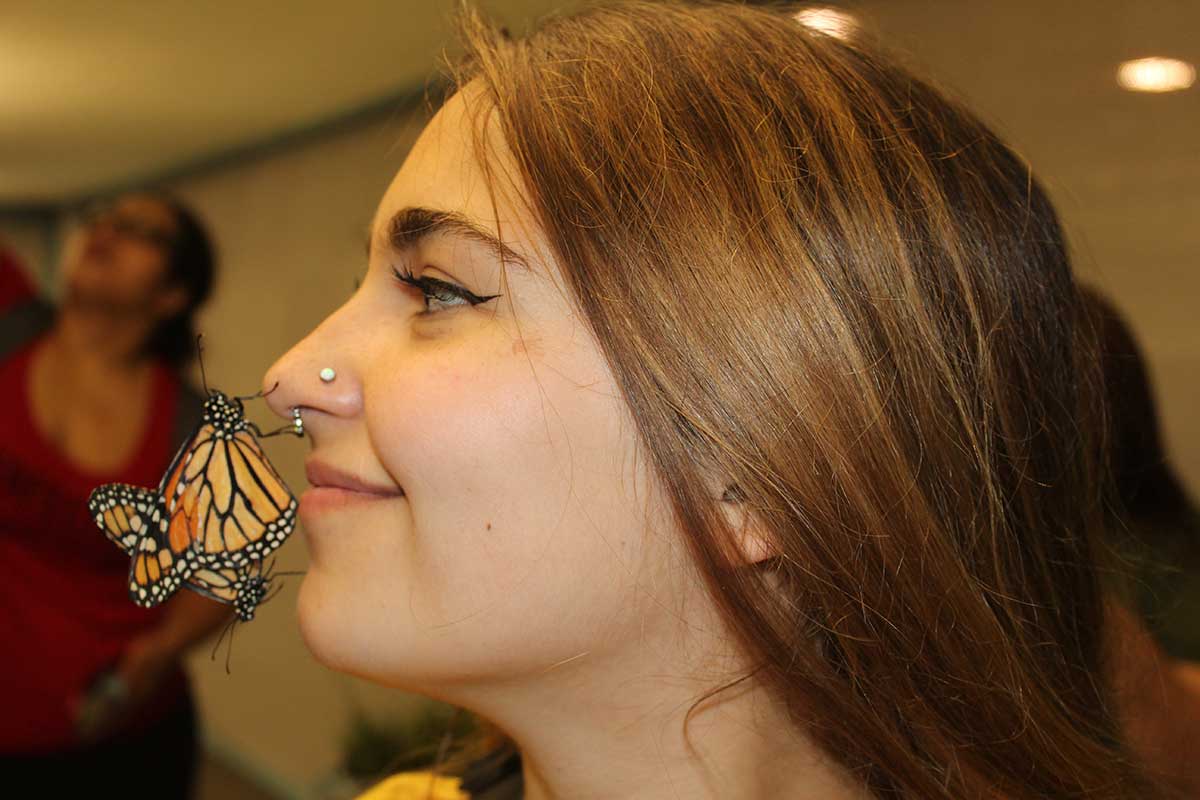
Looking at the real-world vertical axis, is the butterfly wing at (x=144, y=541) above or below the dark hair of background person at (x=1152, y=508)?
above

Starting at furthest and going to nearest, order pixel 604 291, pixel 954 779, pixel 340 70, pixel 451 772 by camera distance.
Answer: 1. pixel 340 70
2. pixel 451 772
3. pixel 954 779
4. pixel 604 291

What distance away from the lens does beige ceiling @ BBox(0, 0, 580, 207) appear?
39.7 inches

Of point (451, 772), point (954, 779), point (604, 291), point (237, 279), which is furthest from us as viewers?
point (237, 279)

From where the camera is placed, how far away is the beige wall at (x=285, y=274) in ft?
4.39

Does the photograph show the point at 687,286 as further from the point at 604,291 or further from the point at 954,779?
the point at 954,779

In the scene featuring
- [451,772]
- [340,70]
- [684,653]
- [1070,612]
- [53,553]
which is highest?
[340,70]

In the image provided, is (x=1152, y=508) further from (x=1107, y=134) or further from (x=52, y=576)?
(x=52, y=576)

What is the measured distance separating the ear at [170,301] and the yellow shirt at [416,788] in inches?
28.7

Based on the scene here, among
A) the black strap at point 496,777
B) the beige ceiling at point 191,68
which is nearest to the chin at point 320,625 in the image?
the black strap at point 496,777

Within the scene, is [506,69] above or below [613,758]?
above

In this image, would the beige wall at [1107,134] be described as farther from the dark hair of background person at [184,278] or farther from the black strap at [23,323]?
the black strap at [23,323]

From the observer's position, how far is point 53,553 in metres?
1.17

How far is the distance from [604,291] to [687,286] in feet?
0.19

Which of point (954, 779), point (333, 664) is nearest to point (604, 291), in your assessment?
point (333, 664)
